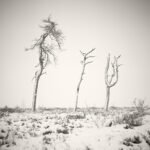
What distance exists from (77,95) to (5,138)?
13.1m

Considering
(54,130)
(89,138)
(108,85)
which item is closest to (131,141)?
(89,138)

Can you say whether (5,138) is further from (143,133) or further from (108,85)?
(108,85)

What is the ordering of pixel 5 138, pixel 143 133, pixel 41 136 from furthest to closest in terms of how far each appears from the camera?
pixel 143 133 → pixel 41 136 → pixel 5 138

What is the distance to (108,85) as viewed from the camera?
74.8 feet

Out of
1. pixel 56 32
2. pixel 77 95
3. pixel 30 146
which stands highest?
pixel 56 32

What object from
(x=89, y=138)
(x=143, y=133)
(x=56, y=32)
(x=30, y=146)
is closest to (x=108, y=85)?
(x=56, y=32)

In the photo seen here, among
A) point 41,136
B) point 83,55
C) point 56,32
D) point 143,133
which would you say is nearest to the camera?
point 41,136

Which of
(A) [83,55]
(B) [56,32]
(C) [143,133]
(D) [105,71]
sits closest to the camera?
(C) [143,133]

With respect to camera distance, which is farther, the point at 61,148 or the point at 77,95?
the point at 77,95

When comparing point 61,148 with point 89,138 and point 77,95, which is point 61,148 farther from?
point 77,95

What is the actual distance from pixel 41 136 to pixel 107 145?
3.20m

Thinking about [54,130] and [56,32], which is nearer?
[54,130]

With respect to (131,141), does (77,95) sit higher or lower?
higher

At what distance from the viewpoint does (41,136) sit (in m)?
8.43
